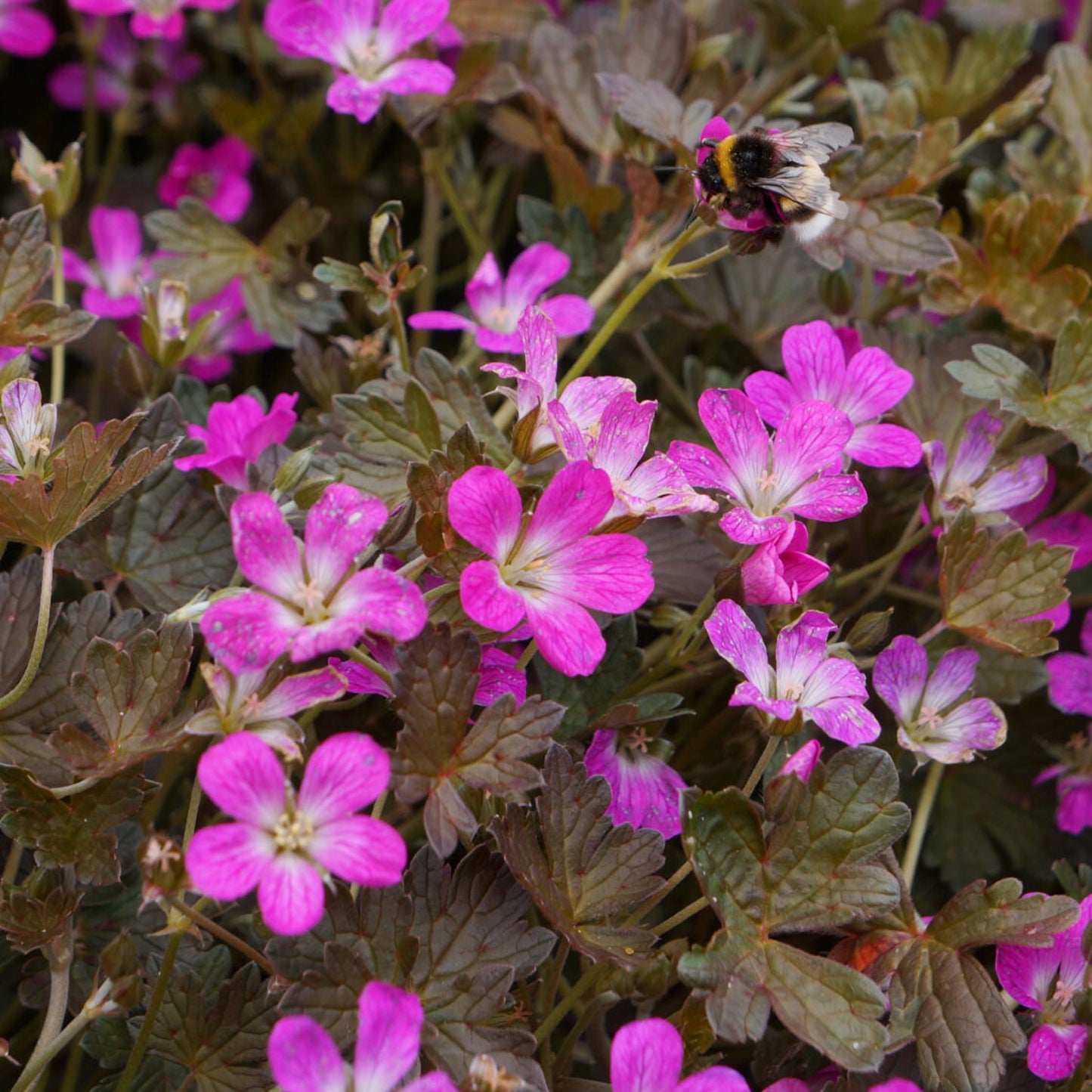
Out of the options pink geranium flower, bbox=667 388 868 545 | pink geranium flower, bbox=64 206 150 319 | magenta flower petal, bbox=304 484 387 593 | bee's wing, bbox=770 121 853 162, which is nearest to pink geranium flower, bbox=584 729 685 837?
pink geranium flower, bbox=667 388 868 545

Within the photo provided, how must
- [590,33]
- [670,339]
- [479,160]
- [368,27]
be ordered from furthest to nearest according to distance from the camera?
1. [479,160]
2. [590,33]
3. [670,339]
4. [368,27]

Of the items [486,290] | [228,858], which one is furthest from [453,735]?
[486,290]

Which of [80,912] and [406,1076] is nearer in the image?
[406,1076]

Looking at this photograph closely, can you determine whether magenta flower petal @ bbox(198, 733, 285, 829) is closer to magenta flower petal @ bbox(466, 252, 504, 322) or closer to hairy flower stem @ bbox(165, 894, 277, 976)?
hairy flower stem @ bbox(165, 894, 277, 976)

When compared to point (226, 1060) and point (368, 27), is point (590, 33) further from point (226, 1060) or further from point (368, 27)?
point (226, 1060)

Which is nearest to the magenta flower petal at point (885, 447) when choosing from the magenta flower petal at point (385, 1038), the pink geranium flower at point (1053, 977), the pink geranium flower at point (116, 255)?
the pink geranium flower at point (1053, 977)

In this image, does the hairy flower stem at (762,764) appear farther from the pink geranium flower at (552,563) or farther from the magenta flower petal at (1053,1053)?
the magenta flower petal at (1053,1053)

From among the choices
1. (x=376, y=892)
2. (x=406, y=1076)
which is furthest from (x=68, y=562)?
(x=406, y=1076)
